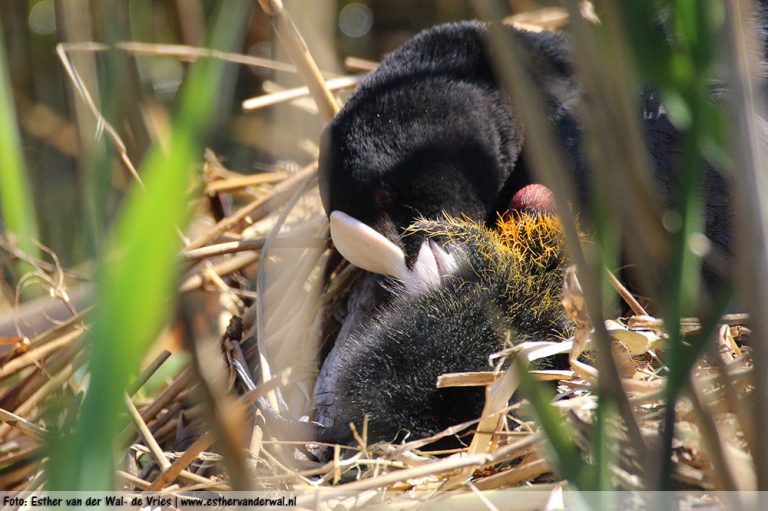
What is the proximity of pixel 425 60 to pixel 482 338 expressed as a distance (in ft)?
3.16

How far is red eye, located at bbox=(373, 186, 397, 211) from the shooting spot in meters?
2.13

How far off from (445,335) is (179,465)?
495 mm

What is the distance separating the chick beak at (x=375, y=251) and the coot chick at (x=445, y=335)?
84mm

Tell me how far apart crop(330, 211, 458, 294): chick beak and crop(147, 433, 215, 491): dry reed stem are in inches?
24.1

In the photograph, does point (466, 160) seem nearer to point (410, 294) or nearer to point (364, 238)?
point (364, 238)

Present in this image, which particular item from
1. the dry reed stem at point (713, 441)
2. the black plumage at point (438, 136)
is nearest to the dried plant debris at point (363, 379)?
the dry reed stem at point (713, 441)

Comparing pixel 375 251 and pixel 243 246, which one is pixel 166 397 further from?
pixel 375 251

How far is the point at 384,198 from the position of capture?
84.6 inches

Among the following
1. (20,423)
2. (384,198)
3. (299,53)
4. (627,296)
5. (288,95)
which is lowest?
(20,423)

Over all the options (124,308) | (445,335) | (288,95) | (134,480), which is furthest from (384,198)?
(124,308)

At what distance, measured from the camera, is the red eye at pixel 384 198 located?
7.00 feet

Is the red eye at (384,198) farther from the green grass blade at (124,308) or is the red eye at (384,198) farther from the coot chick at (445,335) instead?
the green grass blade at (124,308)

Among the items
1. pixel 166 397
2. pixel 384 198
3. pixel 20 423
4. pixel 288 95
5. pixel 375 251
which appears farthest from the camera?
pixel 288 95

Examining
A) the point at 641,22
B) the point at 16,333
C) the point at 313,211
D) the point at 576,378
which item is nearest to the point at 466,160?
the point at 313,211
